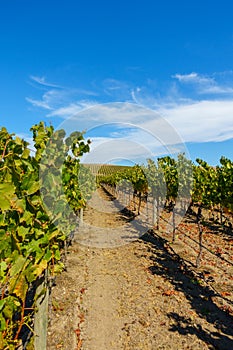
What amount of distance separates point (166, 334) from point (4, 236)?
14.4 ft

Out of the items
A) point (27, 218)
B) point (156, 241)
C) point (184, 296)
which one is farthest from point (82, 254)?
point (27, 218)

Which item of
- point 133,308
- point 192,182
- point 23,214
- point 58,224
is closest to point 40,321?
point 58,224

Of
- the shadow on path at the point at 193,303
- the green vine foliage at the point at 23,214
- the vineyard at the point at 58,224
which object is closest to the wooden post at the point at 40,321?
the vineyard at the point at 58,224

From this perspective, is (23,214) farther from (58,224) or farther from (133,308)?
(133,308)

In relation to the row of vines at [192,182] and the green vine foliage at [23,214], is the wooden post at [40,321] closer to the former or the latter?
the green vine foliage at [23,214]

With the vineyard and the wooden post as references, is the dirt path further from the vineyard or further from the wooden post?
the wooden post

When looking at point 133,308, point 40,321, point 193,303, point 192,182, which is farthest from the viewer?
point 192,182

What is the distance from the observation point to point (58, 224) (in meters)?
5.09

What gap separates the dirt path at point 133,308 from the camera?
5203mm

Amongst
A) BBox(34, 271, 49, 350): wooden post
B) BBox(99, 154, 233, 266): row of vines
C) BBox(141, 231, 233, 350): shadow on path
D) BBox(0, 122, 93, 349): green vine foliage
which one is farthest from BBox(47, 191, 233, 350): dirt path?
BBox(99, 154, 233, 266): row of vines

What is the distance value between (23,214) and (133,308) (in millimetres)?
4723

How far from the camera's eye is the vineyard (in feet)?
8.21

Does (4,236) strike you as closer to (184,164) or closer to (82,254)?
(82,254)

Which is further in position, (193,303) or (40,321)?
(193,303)
